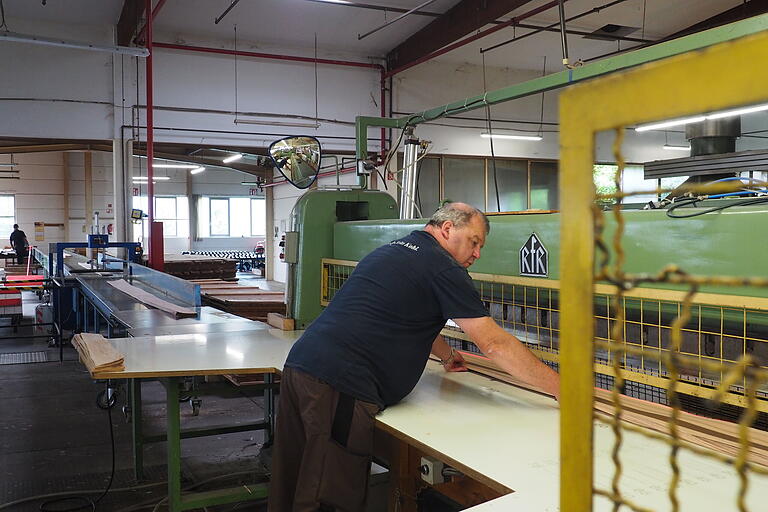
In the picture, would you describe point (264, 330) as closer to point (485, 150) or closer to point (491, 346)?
point (491, 346)

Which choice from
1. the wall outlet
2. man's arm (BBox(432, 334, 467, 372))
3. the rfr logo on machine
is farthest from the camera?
man's arm (BBox(432, 334, 467, 372))

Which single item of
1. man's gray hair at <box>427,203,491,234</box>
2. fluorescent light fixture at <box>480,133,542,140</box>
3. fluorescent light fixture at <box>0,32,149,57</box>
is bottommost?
man's gray hair at <box>427,203,491,234</box>

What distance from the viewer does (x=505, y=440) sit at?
70.9 inches

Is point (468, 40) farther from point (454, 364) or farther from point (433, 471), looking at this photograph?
point (433, 471)

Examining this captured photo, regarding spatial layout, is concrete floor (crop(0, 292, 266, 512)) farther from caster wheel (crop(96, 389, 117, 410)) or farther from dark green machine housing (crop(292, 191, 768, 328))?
dark green machine housing (crop(292, 191, 768, 328))

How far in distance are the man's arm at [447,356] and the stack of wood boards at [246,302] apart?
3038mm

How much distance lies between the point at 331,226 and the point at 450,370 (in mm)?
1246

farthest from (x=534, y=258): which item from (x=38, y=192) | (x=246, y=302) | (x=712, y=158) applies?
(x=38, y=192)

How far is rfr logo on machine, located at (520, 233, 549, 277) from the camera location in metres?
2.16

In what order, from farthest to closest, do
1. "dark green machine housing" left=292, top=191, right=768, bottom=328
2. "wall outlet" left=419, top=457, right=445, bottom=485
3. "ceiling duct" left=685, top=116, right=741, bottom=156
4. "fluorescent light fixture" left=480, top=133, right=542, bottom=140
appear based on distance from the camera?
"fluorescent light fixture" left=480, top=133, right=542, bottom=140 → "ceiling duct" left=685, top=116, right=741, bottom=156 → "wall outlet" left=419, top=457, right=445, bottom=485 → "dark green machine housing" left=292, top=191, right=768, bottom=328

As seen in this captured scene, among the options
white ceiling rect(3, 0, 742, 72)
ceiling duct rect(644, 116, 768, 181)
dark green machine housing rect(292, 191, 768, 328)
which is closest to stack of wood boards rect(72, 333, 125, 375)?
dark green machine housing rect(292, 191, 768, 328)

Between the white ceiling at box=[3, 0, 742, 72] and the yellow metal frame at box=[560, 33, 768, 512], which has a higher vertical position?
the white ceiling at box=[3, 0, 742, 72]

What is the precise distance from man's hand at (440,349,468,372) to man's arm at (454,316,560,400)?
627 millimetres

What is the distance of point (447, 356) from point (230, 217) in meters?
18.0
